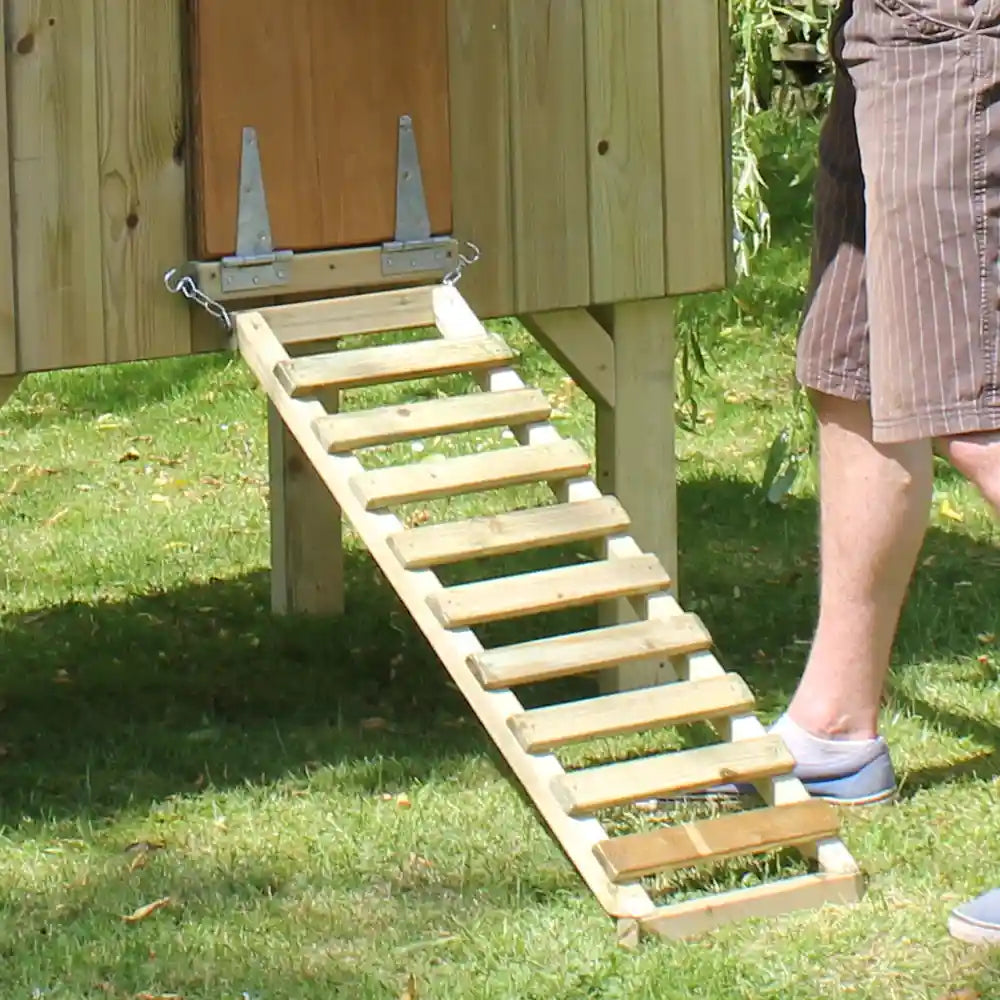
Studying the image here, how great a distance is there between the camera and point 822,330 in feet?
12.5

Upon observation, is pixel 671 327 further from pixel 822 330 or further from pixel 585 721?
pixel 585 721

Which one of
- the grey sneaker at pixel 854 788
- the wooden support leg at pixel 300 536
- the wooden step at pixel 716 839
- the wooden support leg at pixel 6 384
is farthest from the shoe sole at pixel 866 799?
the wooden support leg at pixel 300 536

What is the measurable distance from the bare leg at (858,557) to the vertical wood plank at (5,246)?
143 cm

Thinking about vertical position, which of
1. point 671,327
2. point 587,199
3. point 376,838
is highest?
point 587,199

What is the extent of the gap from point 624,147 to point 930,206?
4.34 feet

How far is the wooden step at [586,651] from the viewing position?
3.52 metres

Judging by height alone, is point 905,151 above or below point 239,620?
above

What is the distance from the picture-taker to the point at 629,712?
11.7 feet

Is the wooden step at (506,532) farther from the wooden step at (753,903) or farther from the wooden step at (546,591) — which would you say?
the wooden step at (753,903)

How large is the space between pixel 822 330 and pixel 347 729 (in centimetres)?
135

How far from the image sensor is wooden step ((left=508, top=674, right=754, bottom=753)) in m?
3.44

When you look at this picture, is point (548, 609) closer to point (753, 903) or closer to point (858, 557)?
point (858, 557)

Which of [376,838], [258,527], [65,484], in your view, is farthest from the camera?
[65,484]

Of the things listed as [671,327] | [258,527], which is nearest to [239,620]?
[258,527]
